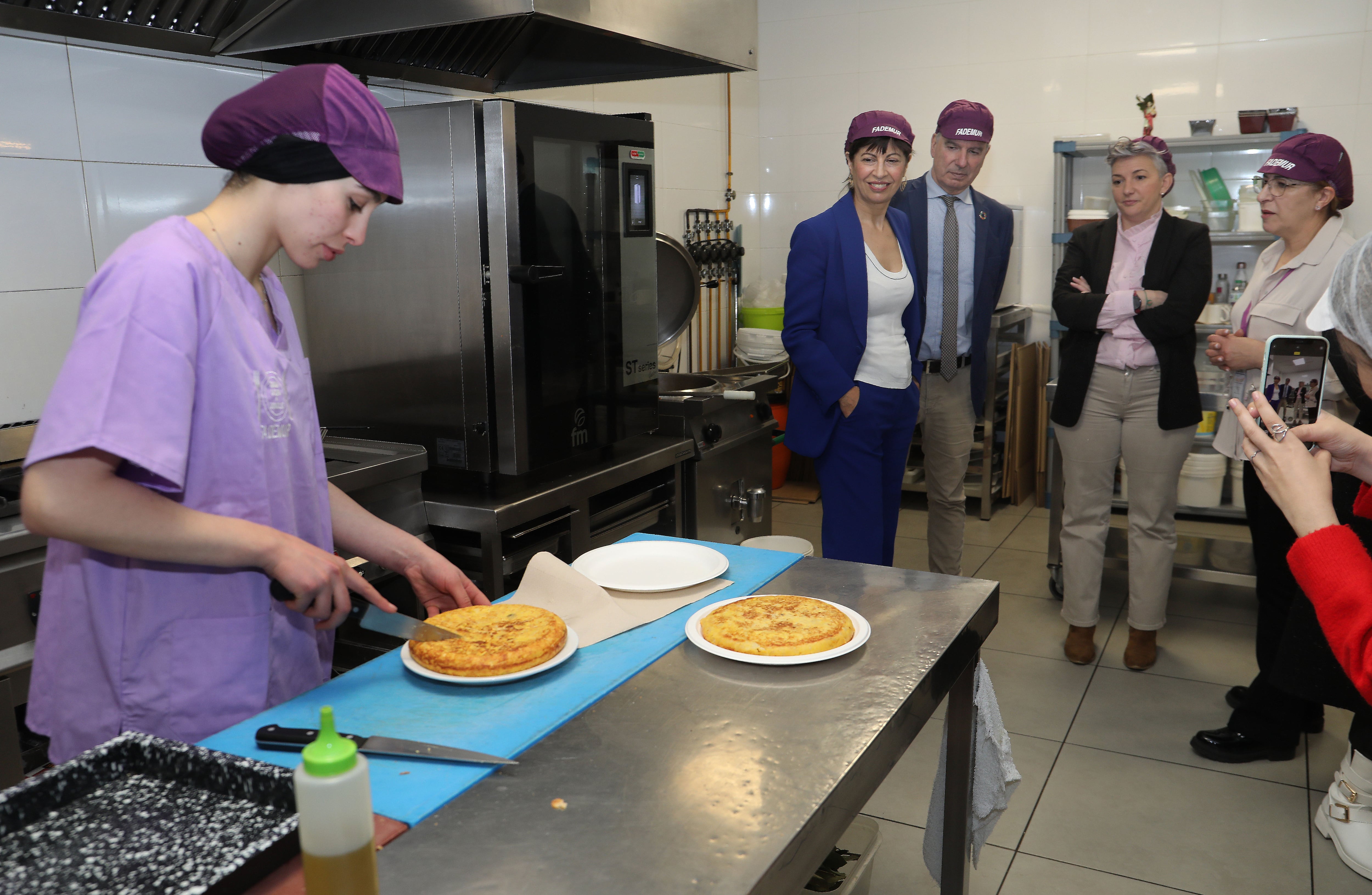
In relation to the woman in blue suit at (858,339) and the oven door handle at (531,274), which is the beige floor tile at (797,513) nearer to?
the woman in blue suit at (858,339)

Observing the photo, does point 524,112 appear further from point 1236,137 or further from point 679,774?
point 1236,137

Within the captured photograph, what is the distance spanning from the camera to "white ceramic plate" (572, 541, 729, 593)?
1543mm

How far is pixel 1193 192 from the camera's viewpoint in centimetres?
485

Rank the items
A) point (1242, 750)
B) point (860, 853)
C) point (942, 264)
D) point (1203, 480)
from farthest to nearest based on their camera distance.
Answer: point (1203, 480) < point (942, 264) < point (1242, 750) < point (860, 853)

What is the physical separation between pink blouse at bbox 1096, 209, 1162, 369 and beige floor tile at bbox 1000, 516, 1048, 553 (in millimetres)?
1412

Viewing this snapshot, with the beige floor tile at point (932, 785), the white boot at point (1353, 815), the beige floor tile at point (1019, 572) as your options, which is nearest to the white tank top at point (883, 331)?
the beige floor tile at point (932, 785)

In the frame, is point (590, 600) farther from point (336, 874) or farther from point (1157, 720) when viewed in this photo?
point (1157, 720)

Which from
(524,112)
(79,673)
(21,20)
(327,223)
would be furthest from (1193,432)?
(21,20)

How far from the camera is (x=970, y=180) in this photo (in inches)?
136

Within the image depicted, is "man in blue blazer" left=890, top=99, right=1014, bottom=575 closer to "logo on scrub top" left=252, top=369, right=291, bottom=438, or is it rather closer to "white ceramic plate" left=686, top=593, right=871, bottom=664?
"white ceramic plate" left=686, top=593, right=871, bottom=664

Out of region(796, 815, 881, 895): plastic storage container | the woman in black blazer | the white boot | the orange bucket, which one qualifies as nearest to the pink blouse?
the woman in black blazer

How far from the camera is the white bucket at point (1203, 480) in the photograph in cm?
432

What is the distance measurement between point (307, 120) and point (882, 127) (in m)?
2.08

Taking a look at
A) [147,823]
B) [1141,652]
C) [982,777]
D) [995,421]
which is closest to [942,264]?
[1141,652]
